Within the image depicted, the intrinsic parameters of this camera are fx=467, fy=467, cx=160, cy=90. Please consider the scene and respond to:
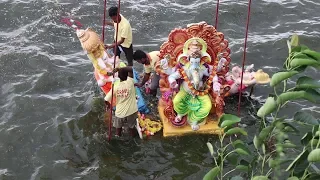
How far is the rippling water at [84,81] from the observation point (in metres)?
7.37

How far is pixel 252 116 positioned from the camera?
836 cm

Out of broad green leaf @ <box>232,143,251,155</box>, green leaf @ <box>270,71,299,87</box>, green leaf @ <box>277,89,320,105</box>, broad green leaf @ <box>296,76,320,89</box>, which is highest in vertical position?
green leaf @ <box>270,71,299,87</box>

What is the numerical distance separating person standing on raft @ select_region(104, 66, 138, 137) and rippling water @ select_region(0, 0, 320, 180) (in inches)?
17.7

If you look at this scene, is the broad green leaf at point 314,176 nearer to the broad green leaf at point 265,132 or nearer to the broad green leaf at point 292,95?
the broad green leaf at point 265,132

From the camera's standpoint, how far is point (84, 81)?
9438mm

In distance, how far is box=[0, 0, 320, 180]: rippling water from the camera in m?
7.37

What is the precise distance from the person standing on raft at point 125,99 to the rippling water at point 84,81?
1.48ft

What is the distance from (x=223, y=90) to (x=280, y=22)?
4486 mm

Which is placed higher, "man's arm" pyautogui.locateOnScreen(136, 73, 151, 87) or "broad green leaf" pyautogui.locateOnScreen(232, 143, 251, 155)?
"broad green leaf" pyautogui.locateOnScreen(232, 143, 251, 155)

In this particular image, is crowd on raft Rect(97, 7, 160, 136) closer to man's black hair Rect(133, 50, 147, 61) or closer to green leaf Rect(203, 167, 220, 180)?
man's black hair Rect(133, 50, 147, 61)

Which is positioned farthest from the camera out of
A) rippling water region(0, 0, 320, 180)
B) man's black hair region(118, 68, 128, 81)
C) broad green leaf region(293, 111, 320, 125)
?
rippling water region(0, 0, 320, 180)

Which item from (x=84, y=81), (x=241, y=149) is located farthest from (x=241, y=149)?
(x=84, y=81)

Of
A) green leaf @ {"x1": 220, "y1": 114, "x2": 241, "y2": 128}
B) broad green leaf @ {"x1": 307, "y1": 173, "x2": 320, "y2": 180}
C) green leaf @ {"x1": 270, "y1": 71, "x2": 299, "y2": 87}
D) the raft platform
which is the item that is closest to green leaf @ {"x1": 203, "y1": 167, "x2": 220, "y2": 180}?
green leaf @ {"x1": 220, "y1": 114, "x2": 241, "y2": 128}

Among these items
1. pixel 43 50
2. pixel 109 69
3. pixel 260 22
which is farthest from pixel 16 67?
pixel 260 22
